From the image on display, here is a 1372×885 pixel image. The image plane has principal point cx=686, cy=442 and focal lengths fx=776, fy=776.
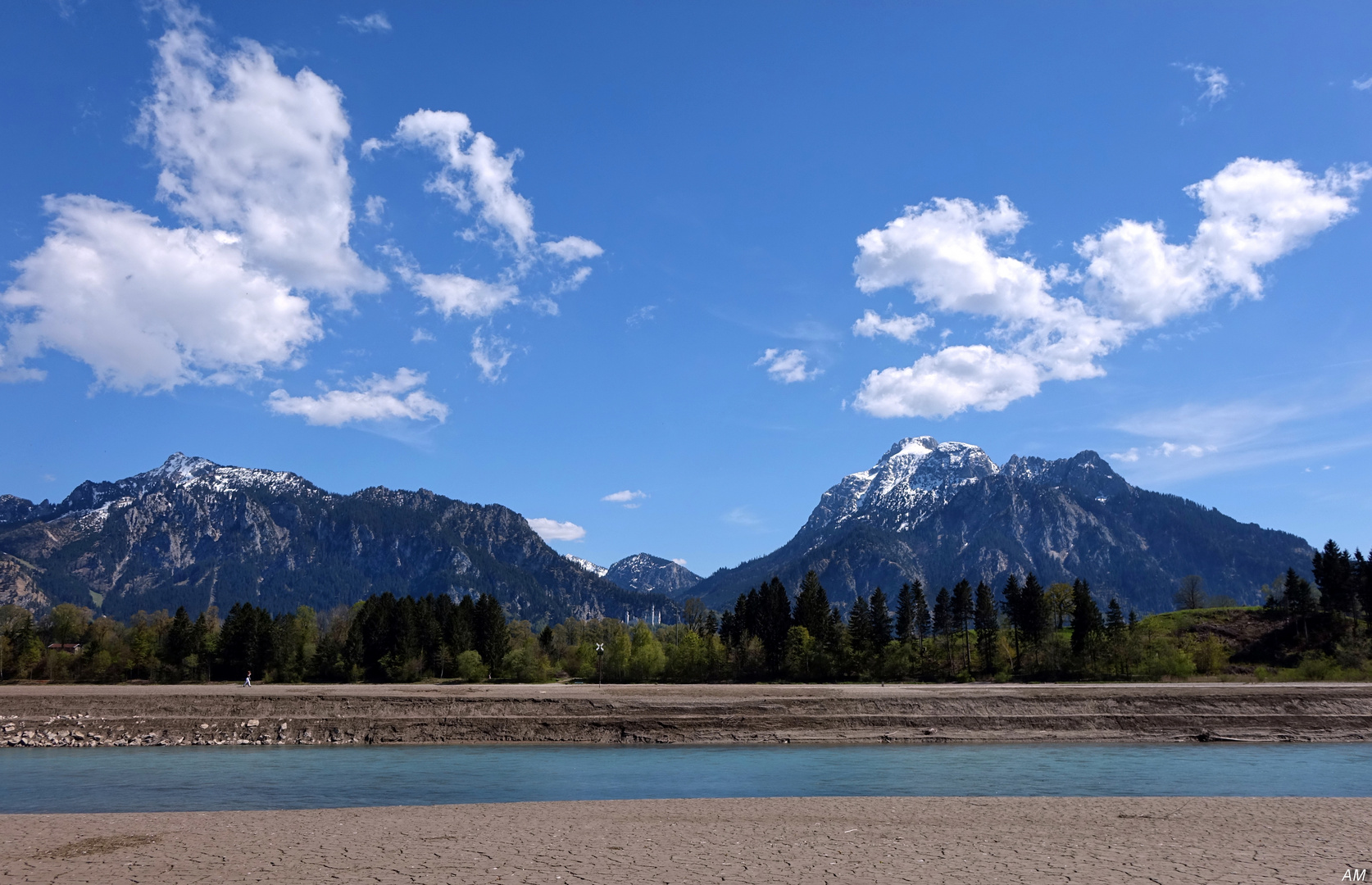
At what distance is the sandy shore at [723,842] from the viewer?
16.1 meters

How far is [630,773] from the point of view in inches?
1393

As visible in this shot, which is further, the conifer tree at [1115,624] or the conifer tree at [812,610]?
the conifer tree at [812,610]

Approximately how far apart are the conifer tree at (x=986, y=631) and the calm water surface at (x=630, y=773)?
180 feet

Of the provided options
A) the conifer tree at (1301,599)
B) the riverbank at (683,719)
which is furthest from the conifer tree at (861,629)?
the conifer tree at (1301,599)

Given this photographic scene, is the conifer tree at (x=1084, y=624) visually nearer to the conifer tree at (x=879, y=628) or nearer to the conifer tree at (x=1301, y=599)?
the conifer tree at (x=879, y=628)

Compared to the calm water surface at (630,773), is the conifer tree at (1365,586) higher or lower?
higher

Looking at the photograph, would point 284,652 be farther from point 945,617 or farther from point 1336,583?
point 1336,583

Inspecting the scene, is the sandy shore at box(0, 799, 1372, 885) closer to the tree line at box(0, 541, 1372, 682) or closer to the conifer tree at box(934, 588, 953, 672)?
the tree line at box(0, 541, 1372, 682)

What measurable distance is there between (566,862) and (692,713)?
3495 cm

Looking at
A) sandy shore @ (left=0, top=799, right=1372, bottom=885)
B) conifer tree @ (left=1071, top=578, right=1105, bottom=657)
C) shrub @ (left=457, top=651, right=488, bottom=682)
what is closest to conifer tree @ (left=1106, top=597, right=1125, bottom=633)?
conifer tree @ (left=1071, top=578, right=1105, bottom=657)

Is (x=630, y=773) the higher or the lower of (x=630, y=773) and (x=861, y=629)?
the lower

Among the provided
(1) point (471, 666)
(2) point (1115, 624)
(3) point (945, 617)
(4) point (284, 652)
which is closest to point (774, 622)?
(3) point (945, 617)

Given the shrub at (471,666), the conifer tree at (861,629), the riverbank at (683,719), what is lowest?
the shrub at (471,666)

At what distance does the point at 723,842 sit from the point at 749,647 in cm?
8985
